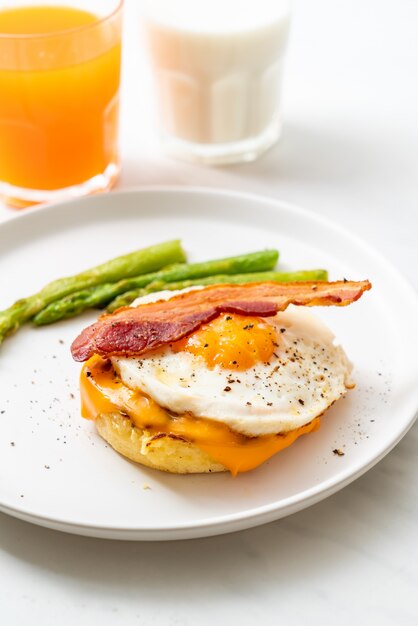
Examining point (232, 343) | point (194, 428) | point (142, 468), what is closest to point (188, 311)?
point (232, 343)

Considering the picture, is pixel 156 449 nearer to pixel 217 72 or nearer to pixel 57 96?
pixel 57 96

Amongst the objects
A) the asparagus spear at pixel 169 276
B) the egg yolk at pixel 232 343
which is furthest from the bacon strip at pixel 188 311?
the asparagus spear at pixel 169 276

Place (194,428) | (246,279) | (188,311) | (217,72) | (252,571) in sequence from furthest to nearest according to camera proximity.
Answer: (217,72), (246,279), (188,311), (194,428), (252,571)

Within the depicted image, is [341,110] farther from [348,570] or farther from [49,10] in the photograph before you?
[348,570]

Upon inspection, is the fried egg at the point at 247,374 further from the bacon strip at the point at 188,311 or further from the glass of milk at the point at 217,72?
the glass of milk at the point at 217,72

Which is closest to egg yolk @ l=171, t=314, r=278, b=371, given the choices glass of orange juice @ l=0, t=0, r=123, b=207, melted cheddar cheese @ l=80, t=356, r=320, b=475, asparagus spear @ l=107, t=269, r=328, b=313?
melted cheddar cheese @ l=80, t=356, r=320, b=475

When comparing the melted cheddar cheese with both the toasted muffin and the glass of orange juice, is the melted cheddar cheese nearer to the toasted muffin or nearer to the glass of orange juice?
the toasted muffin

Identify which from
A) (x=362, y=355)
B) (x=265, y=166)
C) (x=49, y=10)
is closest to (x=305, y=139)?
(x=265, y=166)
